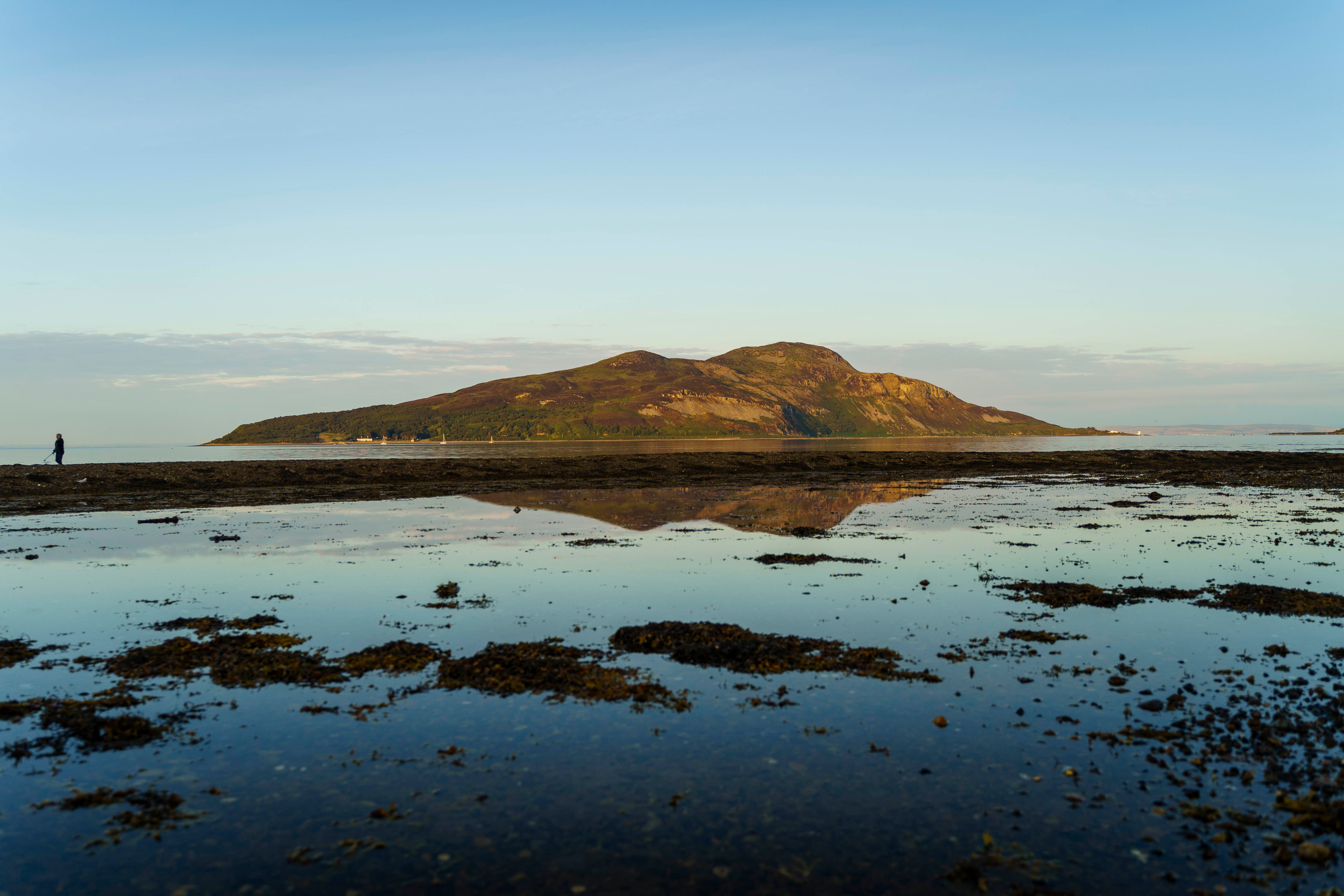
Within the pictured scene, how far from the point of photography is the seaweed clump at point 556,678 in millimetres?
14266

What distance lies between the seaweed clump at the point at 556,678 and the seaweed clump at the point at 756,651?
4.30 feet

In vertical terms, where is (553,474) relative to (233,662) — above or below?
above

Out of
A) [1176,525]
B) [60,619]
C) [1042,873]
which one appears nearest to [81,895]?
[1042,873]

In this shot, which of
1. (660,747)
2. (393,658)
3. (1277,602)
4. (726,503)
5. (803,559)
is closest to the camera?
(660,747)

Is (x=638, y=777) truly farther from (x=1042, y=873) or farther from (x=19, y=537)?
(x=19, y=537)

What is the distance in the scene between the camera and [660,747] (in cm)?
1196

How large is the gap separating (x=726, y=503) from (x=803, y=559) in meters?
26.9

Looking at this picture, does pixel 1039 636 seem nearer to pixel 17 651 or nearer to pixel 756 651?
pixel 756 651

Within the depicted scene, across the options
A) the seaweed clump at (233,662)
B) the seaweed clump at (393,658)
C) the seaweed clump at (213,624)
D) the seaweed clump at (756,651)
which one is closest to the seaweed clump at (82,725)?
the seaweed clump at (233,662)

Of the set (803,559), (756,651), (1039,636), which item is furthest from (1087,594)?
(756,651)

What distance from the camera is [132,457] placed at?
154 metres

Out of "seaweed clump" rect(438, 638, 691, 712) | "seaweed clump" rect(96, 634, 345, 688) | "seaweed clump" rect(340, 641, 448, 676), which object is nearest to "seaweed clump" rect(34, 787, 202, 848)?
"seaweed clump" rect(96, 634, 345, 688)

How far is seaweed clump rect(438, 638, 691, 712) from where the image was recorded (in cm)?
1427

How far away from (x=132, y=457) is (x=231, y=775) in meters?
176
